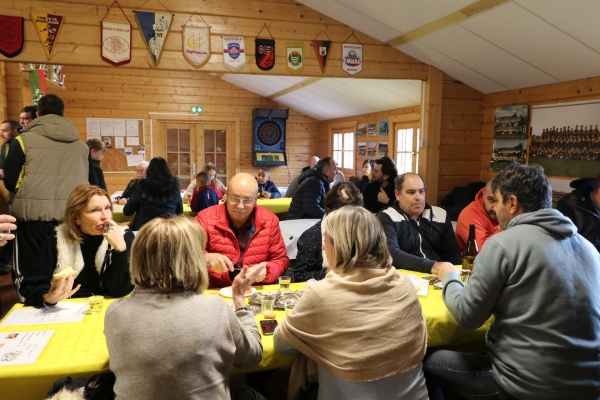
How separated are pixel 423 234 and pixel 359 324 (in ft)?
5.31

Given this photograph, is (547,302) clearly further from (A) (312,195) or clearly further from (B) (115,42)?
(B) (115,42)

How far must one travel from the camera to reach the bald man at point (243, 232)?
2588mm

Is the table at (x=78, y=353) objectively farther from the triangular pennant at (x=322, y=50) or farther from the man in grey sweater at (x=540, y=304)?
Answer: the triangular pennant at (x=322, y=50)

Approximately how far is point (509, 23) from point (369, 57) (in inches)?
66.4

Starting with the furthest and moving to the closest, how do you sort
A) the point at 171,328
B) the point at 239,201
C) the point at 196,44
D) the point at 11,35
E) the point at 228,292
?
1. the point at 196,44
2. the point at 11,35
3. the point at 239,201
4. the point at 228,292
5. the point at 171,328

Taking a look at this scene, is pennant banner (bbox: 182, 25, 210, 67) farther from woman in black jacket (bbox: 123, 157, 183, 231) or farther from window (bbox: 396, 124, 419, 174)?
window (bbox: 396, 124, 419, 174)

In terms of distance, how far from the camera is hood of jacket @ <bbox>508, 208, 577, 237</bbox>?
167cm

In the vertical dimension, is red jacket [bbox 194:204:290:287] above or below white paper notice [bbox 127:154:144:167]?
below

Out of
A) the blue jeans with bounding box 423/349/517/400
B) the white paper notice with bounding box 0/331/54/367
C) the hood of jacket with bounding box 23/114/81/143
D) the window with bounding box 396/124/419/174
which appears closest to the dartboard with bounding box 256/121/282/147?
the window with bounding box 396/124/419/174

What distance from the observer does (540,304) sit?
1.65 m

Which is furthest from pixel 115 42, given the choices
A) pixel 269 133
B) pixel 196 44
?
pixel 269 133

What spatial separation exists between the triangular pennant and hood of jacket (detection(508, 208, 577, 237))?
→ 3.65m

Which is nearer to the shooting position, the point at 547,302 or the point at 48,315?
the point at 547,302

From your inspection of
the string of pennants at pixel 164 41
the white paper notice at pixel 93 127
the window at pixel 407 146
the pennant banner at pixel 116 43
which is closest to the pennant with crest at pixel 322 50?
the string of pennants at pixel 164 41
